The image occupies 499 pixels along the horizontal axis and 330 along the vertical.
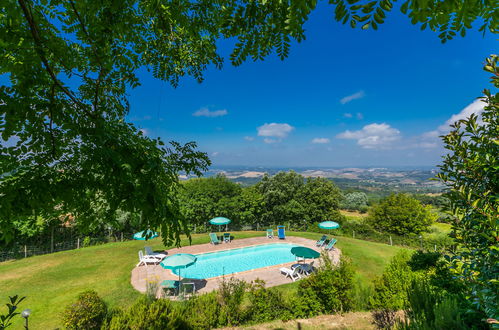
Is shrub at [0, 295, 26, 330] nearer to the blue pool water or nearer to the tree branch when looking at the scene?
the tree branch

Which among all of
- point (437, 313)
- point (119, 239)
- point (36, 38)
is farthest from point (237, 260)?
point (36, 38)

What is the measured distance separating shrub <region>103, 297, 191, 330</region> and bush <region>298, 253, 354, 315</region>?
421cm

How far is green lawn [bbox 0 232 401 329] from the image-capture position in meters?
8.73

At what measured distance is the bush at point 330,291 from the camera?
7051 mm

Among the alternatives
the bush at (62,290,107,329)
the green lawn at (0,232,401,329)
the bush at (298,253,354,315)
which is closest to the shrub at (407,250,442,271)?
the bush at (298,253,354,315)

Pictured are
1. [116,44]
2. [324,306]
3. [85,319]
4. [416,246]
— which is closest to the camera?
[116,44]

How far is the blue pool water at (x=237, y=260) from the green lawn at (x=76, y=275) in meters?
2.75

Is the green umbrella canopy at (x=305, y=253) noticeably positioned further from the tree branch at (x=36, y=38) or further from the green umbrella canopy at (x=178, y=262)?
the tree branch at (x=36, y=38)

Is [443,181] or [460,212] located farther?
[443,181]

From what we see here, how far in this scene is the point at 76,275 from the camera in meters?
11.3

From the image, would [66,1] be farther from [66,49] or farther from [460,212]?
[460,212]

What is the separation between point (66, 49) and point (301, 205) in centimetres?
2906

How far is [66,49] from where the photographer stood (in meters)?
2.54

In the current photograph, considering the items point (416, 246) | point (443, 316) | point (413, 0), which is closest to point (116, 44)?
point (413, 0)
